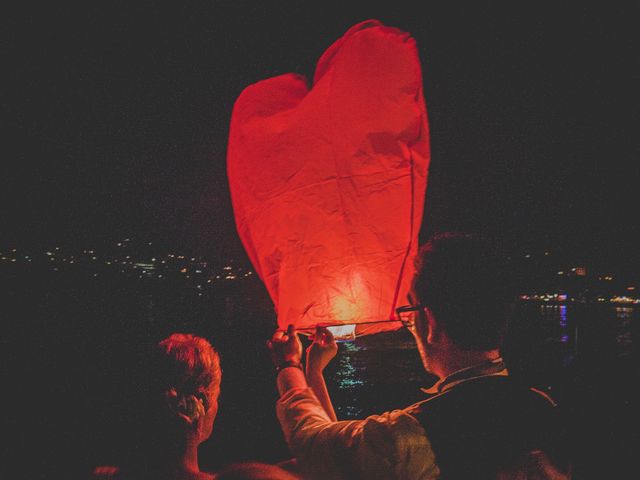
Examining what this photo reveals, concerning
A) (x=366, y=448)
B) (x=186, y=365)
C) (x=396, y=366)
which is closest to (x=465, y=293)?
(x=366, y=448)

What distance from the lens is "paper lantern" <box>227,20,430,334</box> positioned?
5.42 ft

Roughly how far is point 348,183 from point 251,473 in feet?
3.54

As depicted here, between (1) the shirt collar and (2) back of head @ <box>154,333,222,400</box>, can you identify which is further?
(2) back of head @ <box>154,333,222,400</box>

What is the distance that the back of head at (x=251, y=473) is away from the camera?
34.2 inches

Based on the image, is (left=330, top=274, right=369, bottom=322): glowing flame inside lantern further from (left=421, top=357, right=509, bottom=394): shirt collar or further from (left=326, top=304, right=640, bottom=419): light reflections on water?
(left=326, top=304, right=640, bottom=419): light reflections on water

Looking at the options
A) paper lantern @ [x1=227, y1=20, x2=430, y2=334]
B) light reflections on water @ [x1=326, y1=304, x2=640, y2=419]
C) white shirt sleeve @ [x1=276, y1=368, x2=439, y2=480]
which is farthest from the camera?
light reflections on water @ [x1=326, y1=304, x2=640, y2=419]

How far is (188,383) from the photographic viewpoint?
1.74 metres

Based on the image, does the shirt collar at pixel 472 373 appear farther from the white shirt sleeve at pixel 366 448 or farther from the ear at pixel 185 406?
the ear at pixel 185 406

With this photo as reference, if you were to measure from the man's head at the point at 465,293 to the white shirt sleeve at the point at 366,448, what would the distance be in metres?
0.33

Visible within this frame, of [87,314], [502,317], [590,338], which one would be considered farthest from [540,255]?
[502,317]

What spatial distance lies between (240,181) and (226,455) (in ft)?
28.8

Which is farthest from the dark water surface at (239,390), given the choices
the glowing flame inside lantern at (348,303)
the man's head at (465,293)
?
the glowing flame inside lantern at (348,303)

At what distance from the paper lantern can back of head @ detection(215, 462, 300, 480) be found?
2.80ft

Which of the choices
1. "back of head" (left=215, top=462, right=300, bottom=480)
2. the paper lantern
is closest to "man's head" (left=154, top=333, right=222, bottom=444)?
the paper lantern
